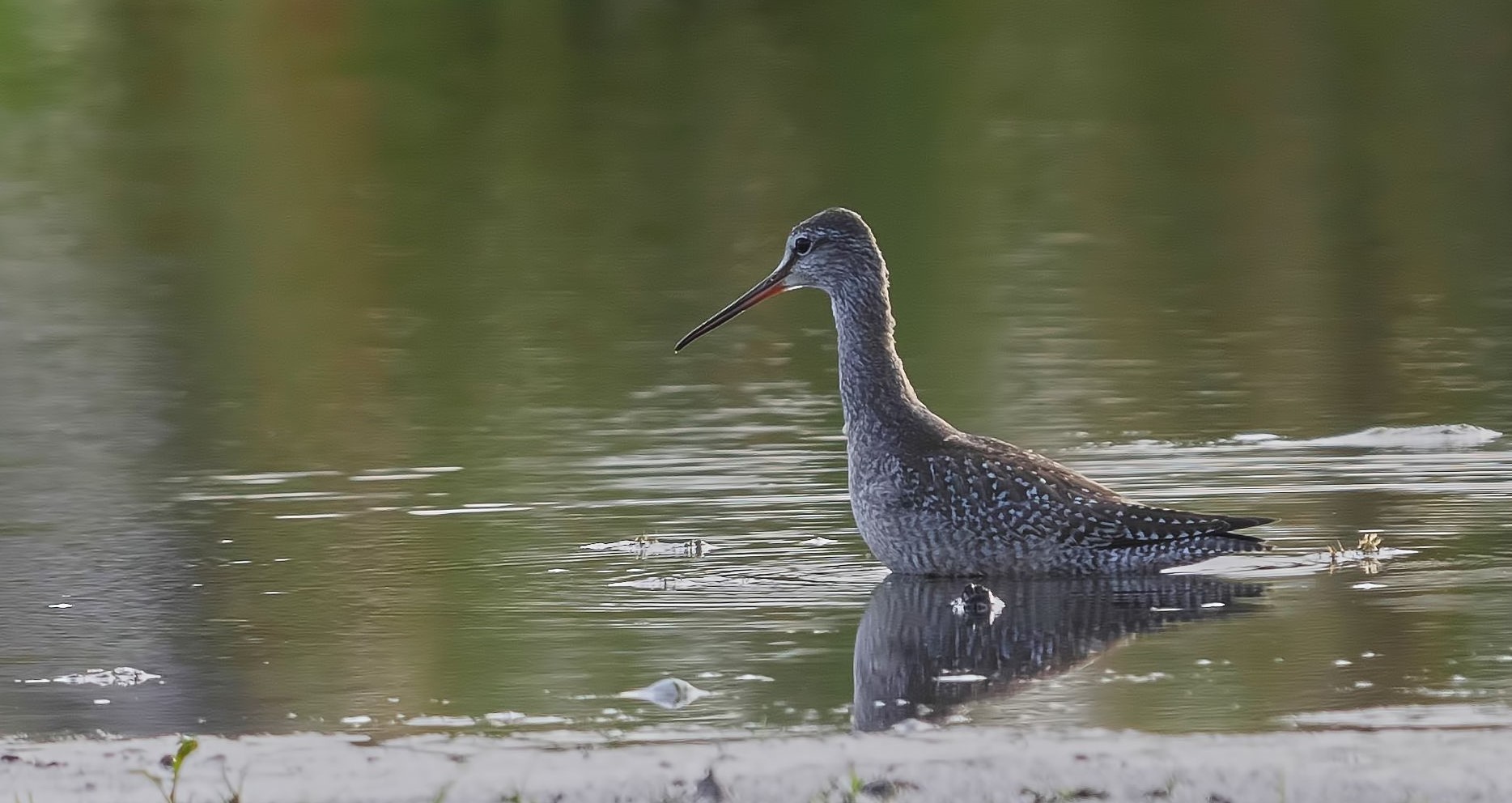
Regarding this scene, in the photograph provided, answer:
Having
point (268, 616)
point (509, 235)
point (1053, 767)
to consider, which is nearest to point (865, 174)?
point (509, 235)

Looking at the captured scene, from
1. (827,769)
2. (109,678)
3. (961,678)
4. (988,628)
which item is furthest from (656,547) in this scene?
(827,769)

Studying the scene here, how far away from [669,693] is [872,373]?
3.02 metres

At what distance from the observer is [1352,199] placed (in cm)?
2333

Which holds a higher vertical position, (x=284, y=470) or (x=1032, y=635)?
(x=284, y=470)

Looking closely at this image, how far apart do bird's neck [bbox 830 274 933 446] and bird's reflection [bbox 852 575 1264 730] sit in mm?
734

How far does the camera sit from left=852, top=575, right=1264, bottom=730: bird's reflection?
7691mm

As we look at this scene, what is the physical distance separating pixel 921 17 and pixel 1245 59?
7428mm

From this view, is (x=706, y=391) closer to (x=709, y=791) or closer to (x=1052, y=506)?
(x=1052, y=506)

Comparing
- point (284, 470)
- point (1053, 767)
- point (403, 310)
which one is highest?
point (403, 310)

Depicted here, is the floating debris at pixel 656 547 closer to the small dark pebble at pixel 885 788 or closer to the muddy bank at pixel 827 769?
the muddy bank at pixel 827 769

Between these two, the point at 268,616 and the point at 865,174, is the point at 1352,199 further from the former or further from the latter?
the point at 268,616

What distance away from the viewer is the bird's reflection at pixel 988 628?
769 cm

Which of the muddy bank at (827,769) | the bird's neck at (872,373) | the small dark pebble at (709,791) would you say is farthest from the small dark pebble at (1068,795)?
the bird's neck at (872,373)

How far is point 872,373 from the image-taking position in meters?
10.4
